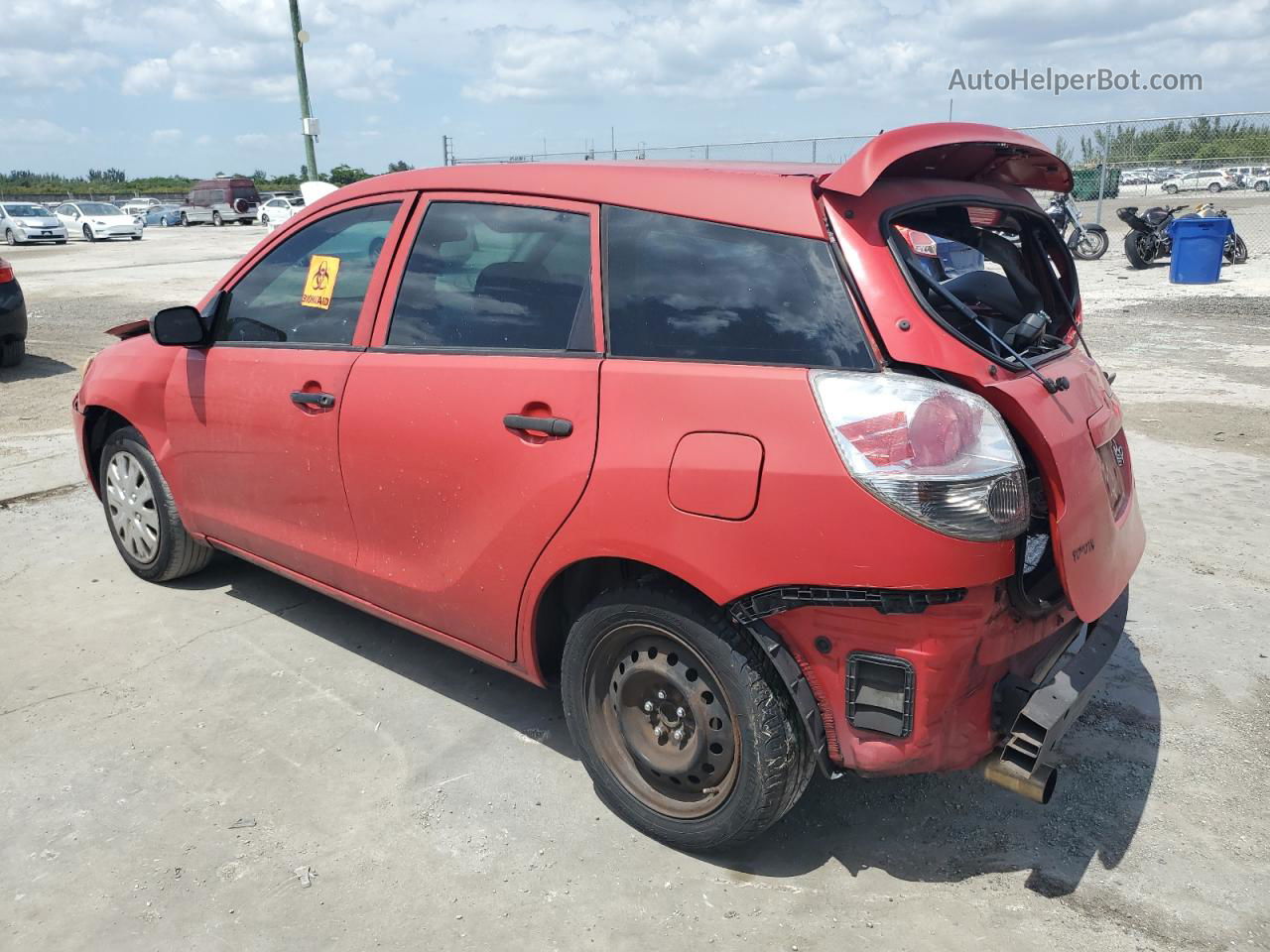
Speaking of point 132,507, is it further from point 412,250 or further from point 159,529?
point 412,250

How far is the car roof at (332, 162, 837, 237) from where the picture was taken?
101 inches

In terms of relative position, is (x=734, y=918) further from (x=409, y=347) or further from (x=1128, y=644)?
(x=1128, y=644)

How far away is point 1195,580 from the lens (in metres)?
4.63

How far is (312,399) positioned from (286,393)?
190 millimetres

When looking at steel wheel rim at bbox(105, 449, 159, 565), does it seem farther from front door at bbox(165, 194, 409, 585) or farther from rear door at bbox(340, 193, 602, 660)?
rear door at bbox(340, 193, 602, 660)

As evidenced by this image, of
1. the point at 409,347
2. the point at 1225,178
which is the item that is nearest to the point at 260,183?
the point at 1225,178

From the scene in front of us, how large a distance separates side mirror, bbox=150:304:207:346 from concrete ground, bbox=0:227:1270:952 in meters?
1.26

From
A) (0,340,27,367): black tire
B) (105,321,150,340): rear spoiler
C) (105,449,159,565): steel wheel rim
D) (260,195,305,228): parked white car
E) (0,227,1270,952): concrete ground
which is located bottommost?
(0,227,1270,952): concrete ground

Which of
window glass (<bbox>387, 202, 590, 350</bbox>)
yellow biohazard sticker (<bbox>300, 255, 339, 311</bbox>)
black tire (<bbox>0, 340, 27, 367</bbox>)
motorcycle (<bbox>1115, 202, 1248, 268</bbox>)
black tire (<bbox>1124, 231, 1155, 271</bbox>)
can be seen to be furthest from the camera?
black tire (<bbox>1124, 231, 1155, 271</bbox>)

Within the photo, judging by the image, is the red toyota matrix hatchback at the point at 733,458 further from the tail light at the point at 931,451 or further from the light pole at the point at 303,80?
the light pole at the point at 303,80

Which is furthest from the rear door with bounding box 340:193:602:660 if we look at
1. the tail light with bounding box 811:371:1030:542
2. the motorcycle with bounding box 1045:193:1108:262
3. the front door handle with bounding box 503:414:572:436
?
the motorcycle with bounding box 1045:193:1108:262

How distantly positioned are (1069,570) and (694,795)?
3.88 feet

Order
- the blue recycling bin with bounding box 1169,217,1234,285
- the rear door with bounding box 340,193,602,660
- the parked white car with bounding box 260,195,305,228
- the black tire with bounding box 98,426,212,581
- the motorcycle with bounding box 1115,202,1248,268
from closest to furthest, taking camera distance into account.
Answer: the rear door with bounding box 340,193,602,660 < the black tire with bounding box 98,426,212,581 < the blue recycling bin with bounding box 1169,217,1234,285 < the motorcycle with bounding box 1115,202,1248,268 < the parked white car with bounding box 260,195,305,228

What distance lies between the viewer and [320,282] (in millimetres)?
3727
